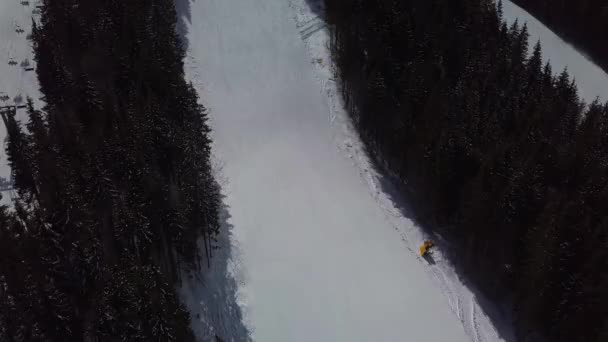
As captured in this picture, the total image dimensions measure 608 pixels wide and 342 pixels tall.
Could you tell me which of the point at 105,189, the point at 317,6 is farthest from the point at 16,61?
the point at 317,6

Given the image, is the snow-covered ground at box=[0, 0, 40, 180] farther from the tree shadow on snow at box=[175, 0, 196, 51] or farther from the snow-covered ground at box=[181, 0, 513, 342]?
the snow-covered ground at box=[181, 0, 513, 342]

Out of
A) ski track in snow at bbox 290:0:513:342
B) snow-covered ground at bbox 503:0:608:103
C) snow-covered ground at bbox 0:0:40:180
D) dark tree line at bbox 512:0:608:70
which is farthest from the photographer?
dark tree line at bbox 512:0:608:70

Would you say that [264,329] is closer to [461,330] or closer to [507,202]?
[461,330]

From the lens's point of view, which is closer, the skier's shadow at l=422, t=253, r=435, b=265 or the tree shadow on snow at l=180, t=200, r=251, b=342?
the tree shadow on snow at l=180, t=200, r=251, b=342

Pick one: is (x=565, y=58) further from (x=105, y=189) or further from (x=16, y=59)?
(x=16, y=59)

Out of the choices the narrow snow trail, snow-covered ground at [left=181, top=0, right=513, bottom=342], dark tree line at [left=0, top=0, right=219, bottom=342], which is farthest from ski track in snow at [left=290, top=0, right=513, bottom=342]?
dark tree line at [left=0, top=0, right=219, bottom=342]

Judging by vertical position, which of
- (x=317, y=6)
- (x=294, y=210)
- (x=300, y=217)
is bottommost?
(x=300, y=217)

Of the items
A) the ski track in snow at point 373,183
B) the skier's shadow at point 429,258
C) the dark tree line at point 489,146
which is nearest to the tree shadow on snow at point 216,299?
the ski track in snow at point 373,183
